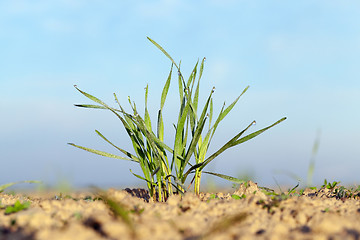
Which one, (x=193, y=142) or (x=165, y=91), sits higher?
(x=165, y=91)

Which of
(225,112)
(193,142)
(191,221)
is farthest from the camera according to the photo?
(225,112)

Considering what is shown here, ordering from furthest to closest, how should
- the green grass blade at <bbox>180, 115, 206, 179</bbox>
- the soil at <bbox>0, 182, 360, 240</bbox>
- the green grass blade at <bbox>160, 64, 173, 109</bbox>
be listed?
1. the green grass blade at <bbox>160, 64, 173, 109</bbox>
2. the green grass blade at <bbox>180, 115, 206, 179</bbox>
3. the soil at <bbox>0, 182, 360, 240</bbox>

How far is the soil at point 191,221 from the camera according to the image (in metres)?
1.46

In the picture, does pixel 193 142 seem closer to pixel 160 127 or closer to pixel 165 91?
pixel 160 127

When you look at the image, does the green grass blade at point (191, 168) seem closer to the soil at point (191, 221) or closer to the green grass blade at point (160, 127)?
the green grass blade at point (160, 127)

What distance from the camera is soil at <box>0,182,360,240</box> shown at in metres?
1.46

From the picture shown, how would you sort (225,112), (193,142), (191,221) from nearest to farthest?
(191,221) < (193,142) < (225,112)

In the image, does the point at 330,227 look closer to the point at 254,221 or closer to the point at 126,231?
the point at 254,221

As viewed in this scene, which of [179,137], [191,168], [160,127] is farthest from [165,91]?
[191,168]

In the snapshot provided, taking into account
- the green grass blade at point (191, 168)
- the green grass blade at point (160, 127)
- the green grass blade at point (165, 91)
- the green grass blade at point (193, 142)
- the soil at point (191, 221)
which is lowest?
the soil at point (191, 221)

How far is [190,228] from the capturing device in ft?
5.33

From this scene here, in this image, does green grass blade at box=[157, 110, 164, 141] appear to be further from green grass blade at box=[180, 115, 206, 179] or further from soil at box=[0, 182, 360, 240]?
soil at box=[0, 182, 360, 240]

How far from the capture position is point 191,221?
5.63 ft

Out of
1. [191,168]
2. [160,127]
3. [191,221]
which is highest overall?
[160,127]
